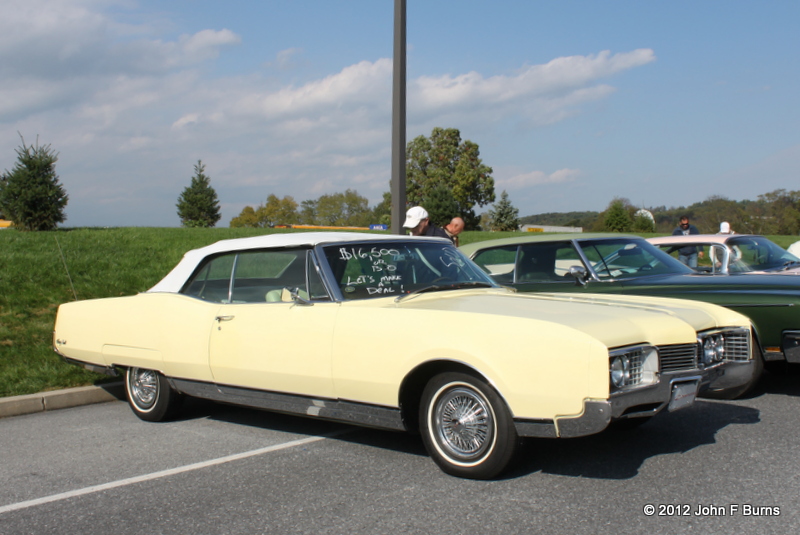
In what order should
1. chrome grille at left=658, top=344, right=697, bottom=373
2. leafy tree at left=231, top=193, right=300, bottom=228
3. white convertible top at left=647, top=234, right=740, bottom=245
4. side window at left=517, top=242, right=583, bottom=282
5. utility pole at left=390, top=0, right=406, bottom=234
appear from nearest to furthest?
chrome grille at left=658, top=344, right=697, bottom=373
side window at left=517, top=242, right=583, bottom=282
white convertible top at left=647, top=234, right=740, bottom=245
utility pole at left=390, top=0, right=406, bottom=234
leafy tree at left=231, top=193, right=300, bottom=228

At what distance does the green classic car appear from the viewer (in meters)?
6.36

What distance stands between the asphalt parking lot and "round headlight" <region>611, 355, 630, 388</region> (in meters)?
0.61

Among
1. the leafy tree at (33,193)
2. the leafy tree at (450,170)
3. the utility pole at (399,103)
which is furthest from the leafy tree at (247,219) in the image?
the utility pole at (399,103)

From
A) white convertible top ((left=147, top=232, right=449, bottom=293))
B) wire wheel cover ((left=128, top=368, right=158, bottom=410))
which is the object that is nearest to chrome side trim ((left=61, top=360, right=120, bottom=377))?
wire wheel cover ((left=128, top=368, right=158, bottom=410))

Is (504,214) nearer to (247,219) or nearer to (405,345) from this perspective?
(247,219)

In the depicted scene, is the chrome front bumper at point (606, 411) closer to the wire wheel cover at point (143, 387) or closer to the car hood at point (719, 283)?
the car hood at point (719, 283)

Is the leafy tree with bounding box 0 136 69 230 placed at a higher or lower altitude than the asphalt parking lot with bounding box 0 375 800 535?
higher

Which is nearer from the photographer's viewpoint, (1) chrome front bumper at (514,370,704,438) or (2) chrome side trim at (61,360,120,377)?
(1) chrome front bumper at (514,370,704,438)

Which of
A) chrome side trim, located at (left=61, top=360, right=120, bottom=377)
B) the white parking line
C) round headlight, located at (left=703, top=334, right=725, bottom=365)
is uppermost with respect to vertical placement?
round headlight, located at (left=703, top=334, right=725, bottom=365)

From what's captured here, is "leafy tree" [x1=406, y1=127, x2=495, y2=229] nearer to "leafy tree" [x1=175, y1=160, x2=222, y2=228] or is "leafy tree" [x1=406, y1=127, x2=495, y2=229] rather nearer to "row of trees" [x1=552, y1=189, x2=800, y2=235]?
"row of trees" [x1=552, y1=189, x2=800, y2=235]

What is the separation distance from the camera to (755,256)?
9445 millimetres

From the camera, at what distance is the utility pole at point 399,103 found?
33.0 feet

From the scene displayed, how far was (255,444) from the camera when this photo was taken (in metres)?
Result: 5.20

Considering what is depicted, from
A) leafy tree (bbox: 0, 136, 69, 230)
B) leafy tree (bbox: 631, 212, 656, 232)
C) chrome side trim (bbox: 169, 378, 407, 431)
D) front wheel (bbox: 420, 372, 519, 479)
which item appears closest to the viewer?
front wheel (bbox: 420, 372, 519, 479)
